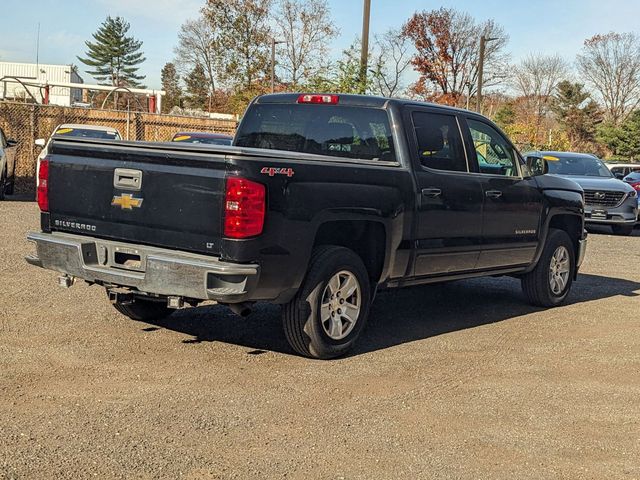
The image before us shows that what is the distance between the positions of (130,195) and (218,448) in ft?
7.06

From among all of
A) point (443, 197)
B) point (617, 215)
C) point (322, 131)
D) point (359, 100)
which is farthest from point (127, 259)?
point (617, 215)

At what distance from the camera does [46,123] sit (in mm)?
23016

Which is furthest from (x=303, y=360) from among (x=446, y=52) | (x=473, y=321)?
(x=446, y=52)

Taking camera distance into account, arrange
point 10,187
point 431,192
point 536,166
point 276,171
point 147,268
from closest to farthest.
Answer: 1. point 276,171
2. point 147,268
3. point 431,192
4. point 536,166
5. point 10,187

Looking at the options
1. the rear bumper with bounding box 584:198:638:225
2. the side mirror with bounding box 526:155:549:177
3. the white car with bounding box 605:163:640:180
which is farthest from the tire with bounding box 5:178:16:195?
the white car with bounding box 605:163:640:180

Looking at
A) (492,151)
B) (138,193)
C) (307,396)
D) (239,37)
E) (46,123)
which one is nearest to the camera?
(307,396)

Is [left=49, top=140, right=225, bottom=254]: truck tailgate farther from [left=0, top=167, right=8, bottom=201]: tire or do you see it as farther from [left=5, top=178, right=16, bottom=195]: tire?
[left=5, top=178, right=16, bottom=195]: tire

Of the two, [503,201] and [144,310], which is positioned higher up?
[503,201]

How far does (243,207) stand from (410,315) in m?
3.28

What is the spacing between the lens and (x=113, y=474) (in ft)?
13.1

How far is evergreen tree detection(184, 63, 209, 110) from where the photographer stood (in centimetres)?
5829

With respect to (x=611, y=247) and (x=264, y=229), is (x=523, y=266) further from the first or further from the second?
(x=611, y=247)

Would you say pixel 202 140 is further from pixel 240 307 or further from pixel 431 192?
pixel 240 307

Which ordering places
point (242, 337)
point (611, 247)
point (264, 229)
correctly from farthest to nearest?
point (611, 247) < point (242, 337) < point (264, 229)
